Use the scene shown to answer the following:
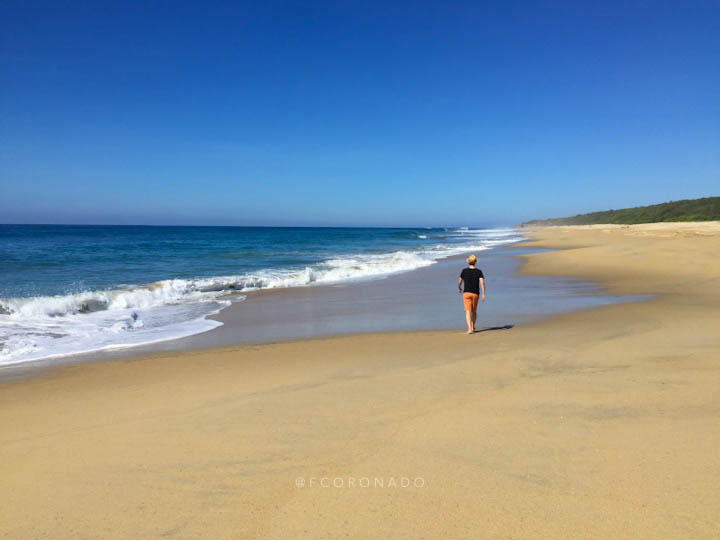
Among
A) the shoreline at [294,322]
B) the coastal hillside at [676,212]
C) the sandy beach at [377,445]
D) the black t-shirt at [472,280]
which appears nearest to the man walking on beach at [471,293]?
the black t-shirt at [472,280]

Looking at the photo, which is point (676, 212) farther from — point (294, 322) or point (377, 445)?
point (377, 445)

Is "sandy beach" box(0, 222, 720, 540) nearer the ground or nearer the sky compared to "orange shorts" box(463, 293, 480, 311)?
nearer the ground

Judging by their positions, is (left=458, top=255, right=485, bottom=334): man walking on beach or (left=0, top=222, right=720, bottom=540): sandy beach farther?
(left=458, top=255, right=485, bottom=334): man walking on beach

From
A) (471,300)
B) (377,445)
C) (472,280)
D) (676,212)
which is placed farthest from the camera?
(676,212)

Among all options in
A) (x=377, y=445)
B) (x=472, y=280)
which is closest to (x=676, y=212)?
(x=472, y=280)

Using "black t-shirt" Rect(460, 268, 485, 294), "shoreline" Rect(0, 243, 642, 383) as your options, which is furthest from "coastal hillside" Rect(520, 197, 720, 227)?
"black t-shirt" Rect(460, 268, 485, 294)

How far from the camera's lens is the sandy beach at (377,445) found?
2.87 meters

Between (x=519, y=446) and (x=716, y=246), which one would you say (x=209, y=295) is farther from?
(x=716, y=246)

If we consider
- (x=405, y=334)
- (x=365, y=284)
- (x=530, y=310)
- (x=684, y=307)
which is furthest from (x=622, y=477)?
(x=365, y=284)

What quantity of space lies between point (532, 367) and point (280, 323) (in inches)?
238

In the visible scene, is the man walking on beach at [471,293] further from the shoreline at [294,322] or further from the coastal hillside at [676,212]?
the coastal hillside at [676,212]

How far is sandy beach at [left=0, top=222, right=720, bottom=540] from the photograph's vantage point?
287 cm

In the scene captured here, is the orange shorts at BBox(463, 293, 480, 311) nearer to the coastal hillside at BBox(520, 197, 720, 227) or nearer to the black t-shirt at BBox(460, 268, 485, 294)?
the black t-shirt at BBox(460, 268, 485, 294)

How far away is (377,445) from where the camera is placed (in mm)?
3795
